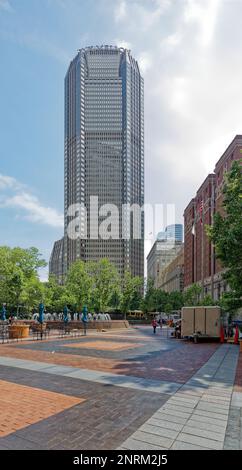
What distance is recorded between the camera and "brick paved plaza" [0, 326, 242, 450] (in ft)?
17.6

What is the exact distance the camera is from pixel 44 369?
11648 mm

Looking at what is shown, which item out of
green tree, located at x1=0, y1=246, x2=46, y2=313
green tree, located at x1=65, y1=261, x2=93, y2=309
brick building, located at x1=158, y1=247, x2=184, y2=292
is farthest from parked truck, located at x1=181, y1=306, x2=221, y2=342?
brick building, located at x1=158, y1=247, x2=184, y2=292

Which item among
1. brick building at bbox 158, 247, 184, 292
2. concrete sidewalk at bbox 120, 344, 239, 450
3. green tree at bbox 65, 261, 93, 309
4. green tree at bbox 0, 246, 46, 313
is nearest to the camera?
concrete sidewalk at bbox 120, 344, 239, 450

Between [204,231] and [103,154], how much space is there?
10732 cm

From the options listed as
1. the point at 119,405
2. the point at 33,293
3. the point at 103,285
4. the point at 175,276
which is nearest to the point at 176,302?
the point at 103,285

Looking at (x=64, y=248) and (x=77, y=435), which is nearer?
(x=77, y=435)

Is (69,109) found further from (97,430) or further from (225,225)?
(97,430)

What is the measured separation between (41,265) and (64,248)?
128990mm

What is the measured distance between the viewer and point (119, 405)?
732cm

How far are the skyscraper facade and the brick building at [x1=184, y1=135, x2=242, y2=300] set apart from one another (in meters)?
56.1

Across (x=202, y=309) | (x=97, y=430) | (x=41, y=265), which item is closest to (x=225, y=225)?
(x=202, y=309)

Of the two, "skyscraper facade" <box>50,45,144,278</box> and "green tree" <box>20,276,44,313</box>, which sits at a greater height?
"skyscraper facade" <box>50,45,144,278</box>

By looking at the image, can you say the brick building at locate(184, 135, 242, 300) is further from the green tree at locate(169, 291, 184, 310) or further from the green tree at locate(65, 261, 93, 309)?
the green tree at locate(65, 261, 93, 309)

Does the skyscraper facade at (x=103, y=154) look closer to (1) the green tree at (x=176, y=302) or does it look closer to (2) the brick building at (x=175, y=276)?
(2) the brick building at (x=175, y=276)
